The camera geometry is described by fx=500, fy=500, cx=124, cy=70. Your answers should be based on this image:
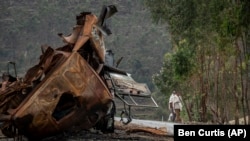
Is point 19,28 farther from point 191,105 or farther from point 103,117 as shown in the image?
point 103,117

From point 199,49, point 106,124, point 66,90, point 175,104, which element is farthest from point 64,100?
point 199,49

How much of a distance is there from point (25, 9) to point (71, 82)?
7771 centimetres

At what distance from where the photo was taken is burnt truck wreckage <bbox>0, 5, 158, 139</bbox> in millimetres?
9242

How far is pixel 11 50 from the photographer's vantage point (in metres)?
79.6

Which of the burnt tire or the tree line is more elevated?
the tree line

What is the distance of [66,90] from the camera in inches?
373

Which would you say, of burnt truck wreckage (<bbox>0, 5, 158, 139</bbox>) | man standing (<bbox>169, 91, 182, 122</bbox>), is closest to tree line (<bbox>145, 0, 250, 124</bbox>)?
man standing (<bbox>169, 91, 182, 122</bbox>)

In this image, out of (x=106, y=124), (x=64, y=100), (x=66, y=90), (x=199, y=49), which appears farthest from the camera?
(x=199, y=49)

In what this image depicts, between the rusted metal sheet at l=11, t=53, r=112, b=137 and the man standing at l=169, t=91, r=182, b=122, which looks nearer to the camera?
the rusted metal sheet at l=11, t=53, r=112, b=137

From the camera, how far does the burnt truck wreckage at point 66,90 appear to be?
9.24 m

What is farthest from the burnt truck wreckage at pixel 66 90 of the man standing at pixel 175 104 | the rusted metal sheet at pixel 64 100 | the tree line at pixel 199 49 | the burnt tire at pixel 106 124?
the man standing at pixel 175 104

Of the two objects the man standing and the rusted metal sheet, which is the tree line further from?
the rusted metal sheet

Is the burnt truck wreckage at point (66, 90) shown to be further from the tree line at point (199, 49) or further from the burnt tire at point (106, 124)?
the tree line at point (199, 49)

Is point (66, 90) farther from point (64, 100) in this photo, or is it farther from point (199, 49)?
point (199, 49)
